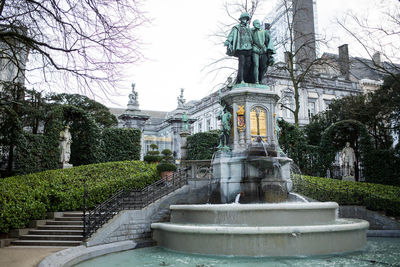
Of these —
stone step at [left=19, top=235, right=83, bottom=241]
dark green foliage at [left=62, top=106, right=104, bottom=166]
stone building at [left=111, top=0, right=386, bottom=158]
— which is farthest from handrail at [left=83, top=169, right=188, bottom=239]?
stone building at [left=111, top=0, right=386, bottom=158]

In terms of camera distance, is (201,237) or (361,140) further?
(361,140)

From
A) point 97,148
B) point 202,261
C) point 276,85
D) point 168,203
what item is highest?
point 276,85

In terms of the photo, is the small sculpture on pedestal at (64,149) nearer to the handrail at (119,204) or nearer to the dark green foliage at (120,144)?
the dark green foliage at (120,144)

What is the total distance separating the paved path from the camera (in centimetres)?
662

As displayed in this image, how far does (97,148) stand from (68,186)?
8366mm

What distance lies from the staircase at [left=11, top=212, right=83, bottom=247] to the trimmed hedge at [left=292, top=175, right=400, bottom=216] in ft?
29.8

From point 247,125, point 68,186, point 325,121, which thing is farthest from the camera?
point 325,121

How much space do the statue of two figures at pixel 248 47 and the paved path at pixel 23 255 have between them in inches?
324

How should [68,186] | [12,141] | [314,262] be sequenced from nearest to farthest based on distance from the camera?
[314,262] < [68,186] < [12,141]

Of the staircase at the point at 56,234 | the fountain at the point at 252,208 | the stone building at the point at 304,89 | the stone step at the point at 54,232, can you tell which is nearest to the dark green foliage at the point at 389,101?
the stone building at the point at 304,89

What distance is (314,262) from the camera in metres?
6.67

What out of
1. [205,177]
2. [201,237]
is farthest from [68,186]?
[201,237]

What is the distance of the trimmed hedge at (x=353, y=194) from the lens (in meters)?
12.7

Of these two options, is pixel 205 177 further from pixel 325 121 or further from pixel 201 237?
pixel 325 121
